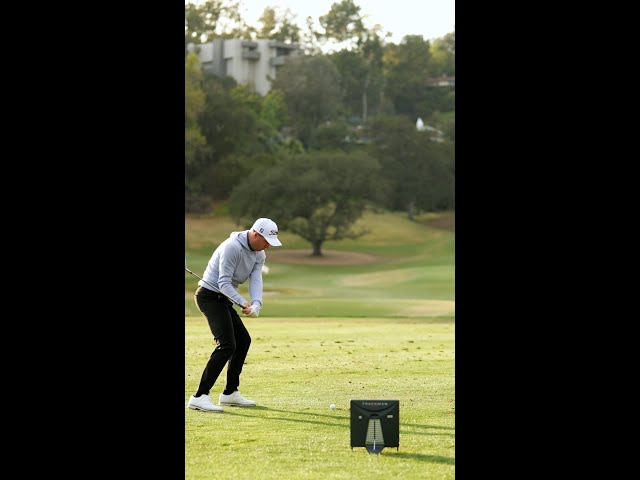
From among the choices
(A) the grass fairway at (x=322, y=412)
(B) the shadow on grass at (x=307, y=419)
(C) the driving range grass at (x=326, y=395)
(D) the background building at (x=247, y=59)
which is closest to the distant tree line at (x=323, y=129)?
(D) the background building at (x=247, y=59)

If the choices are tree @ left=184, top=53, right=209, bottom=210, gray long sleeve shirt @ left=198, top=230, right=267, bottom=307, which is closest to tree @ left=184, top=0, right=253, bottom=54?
tree @ left=184, top=53, right=209, bottom=210

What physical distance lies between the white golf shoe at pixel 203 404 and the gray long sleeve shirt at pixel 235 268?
88 centimetres

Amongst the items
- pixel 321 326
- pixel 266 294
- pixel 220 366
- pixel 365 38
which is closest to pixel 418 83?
pixel 365 38

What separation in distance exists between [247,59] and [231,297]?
37.3 metres

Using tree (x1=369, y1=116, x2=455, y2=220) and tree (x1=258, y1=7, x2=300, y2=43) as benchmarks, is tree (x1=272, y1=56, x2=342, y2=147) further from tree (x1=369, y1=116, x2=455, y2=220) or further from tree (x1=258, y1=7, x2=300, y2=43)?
tree (x1=369, y1=116, x2=455, y2=220)

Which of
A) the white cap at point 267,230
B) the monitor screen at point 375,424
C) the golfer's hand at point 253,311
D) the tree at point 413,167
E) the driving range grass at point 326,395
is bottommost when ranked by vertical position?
the driving range grass at point 326,395

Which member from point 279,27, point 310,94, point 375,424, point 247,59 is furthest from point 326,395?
point 279,27

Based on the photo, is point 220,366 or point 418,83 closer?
point 220,366

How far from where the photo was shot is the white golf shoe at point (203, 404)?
8.44 metres

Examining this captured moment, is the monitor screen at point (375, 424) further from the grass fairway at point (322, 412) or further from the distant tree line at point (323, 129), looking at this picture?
the distant tree line at point (323, 129)

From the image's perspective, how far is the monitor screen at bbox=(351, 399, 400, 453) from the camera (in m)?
6.58

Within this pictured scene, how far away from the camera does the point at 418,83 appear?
146ft
